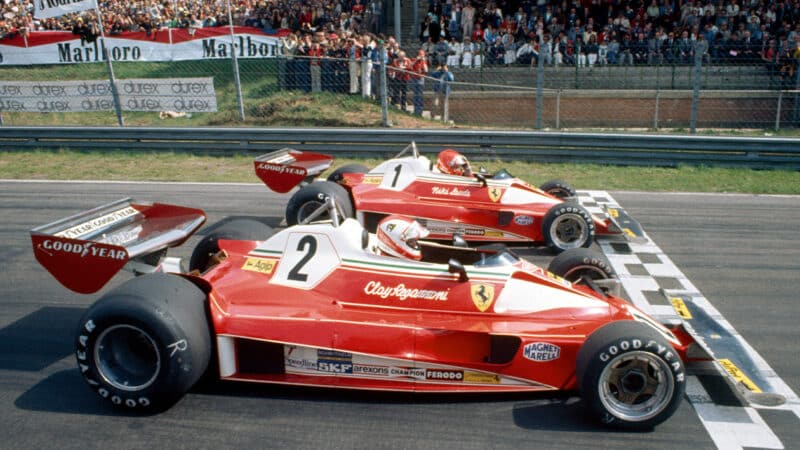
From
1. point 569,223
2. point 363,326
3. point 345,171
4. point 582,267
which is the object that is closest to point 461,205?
point 569,223

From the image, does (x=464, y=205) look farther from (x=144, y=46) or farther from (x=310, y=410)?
(x=144, y=46)

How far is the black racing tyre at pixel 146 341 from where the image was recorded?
4.75m

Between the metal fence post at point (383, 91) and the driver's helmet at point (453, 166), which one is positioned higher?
the metal fence post at point (383, 91)

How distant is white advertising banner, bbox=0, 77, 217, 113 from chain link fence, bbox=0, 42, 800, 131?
8.7 inches

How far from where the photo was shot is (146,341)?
5.00m

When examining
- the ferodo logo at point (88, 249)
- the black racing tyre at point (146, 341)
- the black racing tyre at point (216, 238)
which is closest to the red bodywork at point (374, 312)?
the ferodo logo at point (88, 249)

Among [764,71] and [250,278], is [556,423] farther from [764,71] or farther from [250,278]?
[764,71]

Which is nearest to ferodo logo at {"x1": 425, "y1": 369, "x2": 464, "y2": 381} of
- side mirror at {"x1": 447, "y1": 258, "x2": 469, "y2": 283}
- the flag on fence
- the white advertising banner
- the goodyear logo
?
side mirror at {"x1": 447, "y1": 258, "x2": 469, "y2": 283}

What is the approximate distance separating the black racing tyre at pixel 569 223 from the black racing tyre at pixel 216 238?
353 cm

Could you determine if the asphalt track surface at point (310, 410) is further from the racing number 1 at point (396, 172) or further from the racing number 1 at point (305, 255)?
the racing number 1 at point (396, 172)

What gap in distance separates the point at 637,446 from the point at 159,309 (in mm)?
3341

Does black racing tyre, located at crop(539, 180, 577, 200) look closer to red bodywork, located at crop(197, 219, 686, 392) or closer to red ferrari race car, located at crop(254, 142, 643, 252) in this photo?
red ferrari race car, located at crop(254, 142, 643, 252)

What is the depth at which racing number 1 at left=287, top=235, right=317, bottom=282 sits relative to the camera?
5.47m

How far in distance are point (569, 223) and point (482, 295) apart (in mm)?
3590
